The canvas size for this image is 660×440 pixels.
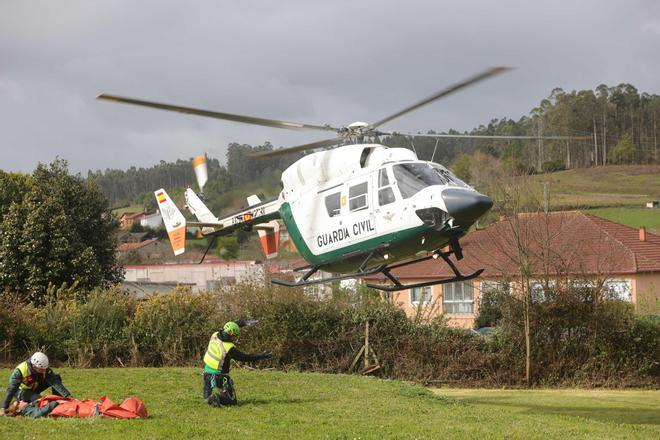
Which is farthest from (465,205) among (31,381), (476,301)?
(476,301)

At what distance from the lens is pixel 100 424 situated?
46.5 ft

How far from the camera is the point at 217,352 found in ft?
56.6

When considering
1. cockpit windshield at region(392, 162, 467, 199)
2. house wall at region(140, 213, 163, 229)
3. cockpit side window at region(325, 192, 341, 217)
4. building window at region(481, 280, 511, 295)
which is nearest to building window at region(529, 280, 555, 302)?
building window at region(481, 280, 511, 295)

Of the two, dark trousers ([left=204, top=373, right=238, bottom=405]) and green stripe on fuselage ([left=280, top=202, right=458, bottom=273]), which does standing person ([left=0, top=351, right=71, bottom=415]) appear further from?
green stripe on fuselage ([left=280, top=202, right=458, bottom=273])


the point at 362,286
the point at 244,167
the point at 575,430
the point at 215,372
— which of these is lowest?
the point at 575,430

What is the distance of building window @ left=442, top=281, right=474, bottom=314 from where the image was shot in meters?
44.0

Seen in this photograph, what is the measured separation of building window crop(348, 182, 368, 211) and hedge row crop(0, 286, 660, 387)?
13.9m

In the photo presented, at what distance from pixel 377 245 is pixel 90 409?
6198 mm

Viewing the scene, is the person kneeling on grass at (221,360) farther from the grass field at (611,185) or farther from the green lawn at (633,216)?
the green lawn at (633,216)

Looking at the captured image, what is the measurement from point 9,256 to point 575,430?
103ft

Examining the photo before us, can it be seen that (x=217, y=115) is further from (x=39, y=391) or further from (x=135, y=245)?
(x=135, y=245)

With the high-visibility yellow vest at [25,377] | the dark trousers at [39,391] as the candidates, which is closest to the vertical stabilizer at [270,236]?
the dark trousers at [39,391]

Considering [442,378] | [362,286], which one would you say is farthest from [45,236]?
[442,378]

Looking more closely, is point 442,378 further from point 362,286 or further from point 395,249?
point 395,249
